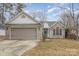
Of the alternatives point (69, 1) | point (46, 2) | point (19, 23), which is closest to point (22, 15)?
point (19, 23)

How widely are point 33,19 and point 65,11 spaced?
41 cm

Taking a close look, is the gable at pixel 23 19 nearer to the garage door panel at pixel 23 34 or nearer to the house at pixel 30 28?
the house at pixel 30 28

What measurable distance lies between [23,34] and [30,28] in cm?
12

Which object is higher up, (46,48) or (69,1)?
(69,1)

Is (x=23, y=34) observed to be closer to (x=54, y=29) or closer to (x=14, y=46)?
(x=14, y=46)

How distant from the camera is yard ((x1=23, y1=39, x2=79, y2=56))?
11.3ft

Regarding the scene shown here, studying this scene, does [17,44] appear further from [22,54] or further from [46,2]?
[46,2]

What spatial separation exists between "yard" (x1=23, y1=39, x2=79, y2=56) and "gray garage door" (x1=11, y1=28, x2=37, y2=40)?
0.14m

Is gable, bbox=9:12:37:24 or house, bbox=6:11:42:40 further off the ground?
gable, bbox=9:12:37:24

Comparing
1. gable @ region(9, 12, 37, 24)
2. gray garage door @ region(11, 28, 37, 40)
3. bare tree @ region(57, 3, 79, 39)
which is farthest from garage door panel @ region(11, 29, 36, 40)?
bare tree @ region(57, 3, 79, 39)

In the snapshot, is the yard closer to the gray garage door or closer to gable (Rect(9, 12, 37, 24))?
the gray garage door

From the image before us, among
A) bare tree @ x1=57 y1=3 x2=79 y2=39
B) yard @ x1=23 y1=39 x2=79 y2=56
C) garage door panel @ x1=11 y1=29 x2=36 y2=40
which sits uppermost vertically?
bare tree @ x1=57 y1=3 x2=79 y2=39

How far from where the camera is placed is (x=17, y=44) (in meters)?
3.46

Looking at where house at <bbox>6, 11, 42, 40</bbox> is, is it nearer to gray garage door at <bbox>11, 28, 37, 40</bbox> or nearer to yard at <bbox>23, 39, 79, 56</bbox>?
gray garage door at <bbox>11, 28, 37, 40</bbox>
